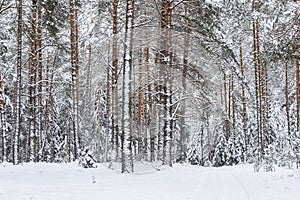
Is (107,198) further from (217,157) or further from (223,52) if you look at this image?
(217,157)

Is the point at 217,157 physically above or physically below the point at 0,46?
below

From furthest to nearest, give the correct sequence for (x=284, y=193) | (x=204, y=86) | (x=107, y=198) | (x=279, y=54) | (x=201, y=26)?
(x=204, y=86) < (x=201, y=26) < (x=279, y=54) < (x=284, y=193) < (x=107, y=198)

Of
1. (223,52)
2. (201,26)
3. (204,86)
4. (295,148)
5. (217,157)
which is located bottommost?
(217,157)

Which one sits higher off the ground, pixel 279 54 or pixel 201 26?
pixel 201 26

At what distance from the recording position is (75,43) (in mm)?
18453

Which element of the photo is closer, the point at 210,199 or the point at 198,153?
the point at 210,199

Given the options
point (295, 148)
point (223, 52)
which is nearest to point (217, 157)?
point (295, 148)

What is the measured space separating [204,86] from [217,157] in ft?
58.1

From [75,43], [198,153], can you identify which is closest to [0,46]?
[75,43]

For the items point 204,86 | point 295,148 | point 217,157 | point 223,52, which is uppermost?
point 223,52

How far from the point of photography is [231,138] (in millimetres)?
31078

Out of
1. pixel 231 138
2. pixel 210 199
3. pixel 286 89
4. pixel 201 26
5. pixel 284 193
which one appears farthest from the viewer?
pixel 231 138

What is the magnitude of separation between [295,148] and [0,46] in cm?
1272

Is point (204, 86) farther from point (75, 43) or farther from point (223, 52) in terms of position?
point (75, 43)
